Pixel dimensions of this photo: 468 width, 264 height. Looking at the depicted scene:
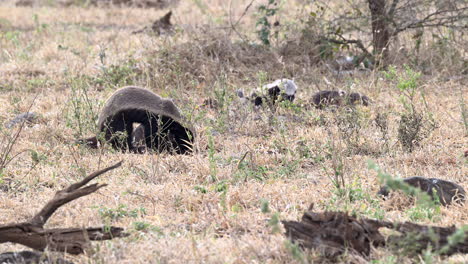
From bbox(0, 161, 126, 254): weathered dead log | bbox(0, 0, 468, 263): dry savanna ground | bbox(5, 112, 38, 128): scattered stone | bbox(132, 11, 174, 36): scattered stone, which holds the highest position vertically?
bbox(132, 11, 174, 36): scattered stone

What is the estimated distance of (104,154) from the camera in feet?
16.7

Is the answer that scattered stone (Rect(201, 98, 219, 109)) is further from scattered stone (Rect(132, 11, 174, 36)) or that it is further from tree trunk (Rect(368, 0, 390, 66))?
scattered stone (Rect(132, 11, 174, 36))

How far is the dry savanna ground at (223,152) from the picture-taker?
136 inches

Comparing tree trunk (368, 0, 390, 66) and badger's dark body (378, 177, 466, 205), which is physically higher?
tree trunk (368, 0, 390, 66)

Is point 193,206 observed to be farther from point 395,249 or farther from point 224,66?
point 224,66

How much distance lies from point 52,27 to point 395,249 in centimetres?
948

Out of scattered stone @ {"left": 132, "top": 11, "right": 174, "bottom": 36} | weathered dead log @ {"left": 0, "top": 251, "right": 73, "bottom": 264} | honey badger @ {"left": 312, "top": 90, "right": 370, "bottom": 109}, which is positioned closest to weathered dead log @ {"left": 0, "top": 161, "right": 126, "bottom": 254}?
weathered dead log @ {"left": 0, "top": 251, "right": 73, "bottom": 264}

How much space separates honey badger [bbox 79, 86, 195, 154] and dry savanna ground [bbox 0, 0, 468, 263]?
0.18 metres

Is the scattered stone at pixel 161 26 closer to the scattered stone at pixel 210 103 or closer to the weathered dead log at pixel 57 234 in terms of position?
the scattered stone at pixel 210 103

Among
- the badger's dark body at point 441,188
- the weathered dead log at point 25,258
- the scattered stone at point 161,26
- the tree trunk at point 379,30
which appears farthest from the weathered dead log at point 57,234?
the scattered stone at point 161,26

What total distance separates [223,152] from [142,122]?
723 millimetres

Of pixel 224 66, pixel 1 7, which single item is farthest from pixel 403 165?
pixel 1 7

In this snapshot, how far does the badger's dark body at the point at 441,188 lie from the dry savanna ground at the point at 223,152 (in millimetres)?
135

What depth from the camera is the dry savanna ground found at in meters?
3.47
